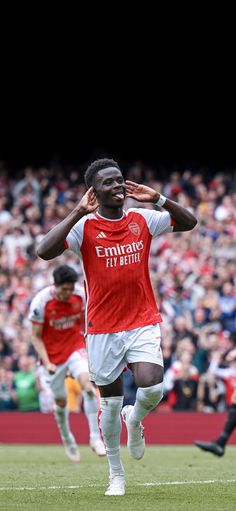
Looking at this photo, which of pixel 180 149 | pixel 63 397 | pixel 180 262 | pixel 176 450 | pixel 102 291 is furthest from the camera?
pixel 180 149

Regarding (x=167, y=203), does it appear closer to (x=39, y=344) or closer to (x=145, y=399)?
(x=145, y=399)

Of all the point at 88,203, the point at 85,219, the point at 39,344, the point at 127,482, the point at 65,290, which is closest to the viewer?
the point at 88,203

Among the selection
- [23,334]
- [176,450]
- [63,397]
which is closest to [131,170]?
[23,334]

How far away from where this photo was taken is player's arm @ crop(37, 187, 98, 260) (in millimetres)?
8609

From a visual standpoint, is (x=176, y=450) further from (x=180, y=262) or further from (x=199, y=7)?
(x=199, y=7)

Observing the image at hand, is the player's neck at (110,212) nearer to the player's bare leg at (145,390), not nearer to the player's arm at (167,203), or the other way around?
the player's arm at (167,203)

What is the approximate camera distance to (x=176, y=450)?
58.4 feet

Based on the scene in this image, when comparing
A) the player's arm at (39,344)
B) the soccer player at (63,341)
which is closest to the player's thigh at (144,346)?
the soccer player at (63,341)

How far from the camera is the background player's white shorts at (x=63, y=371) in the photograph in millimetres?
14664

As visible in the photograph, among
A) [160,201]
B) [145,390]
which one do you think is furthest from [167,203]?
[145,390]

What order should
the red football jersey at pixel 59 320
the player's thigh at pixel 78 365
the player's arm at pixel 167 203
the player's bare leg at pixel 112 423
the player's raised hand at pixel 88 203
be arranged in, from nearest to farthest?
1. the player's raised hand at pixel 88 203
2. the player's arm at pixel 167 203
3. the player's bare leg at pixel 112 423
4. the red football jersey at pixel 59 320
5. the player's thigh at pixel 78 365

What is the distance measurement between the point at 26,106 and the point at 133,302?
24100 millimetres

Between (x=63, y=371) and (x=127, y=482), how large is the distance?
4529mm

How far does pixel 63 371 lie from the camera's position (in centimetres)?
1477
